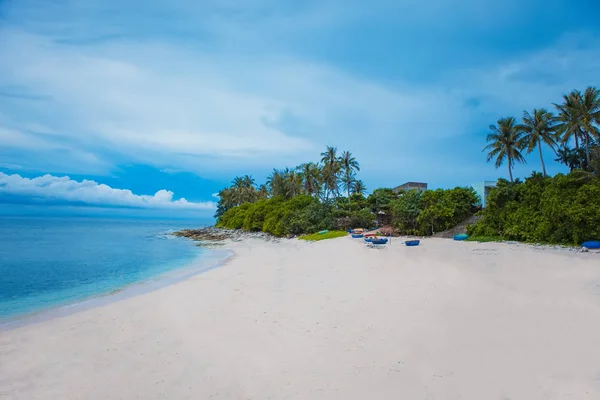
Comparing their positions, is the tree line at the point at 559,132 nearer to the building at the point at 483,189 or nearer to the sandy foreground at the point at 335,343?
the building at the point at 483,189

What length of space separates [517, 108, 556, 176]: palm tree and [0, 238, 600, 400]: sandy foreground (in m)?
23.8

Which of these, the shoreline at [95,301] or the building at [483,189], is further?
the building at [483,189]

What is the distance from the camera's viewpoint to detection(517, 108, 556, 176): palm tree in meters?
30.2

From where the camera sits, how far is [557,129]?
29234mm

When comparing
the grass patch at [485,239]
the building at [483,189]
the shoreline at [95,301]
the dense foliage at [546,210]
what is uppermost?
the building at [483,189]

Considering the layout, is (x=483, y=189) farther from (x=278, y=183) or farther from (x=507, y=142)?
(x=278, y=183)

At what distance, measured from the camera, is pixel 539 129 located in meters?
30.5

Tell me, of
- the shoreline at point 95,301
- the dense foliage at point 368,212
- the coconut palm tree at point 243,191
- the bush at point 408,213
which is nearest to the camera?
the shoreline at point 95,301

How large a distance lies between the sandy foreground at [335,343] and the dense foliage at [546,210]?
697cm

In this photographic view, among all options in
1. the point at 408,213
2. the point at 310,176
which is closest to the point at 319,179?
the point at 310,176

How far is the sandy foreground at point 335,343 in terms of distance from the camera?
500 centimetres

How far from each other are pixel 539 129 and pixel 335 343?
3399 cm

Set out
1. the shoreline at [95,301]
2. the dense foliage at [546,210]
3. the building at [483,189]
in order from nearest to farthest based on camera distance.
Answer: the shoreline at [95,301], the dense foliage at [546,210], the building at [483,189]

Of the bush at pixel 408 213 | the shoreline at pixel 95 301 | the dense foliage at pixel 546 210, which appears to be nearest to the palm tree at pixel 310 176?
the bush at pixel 408 213
